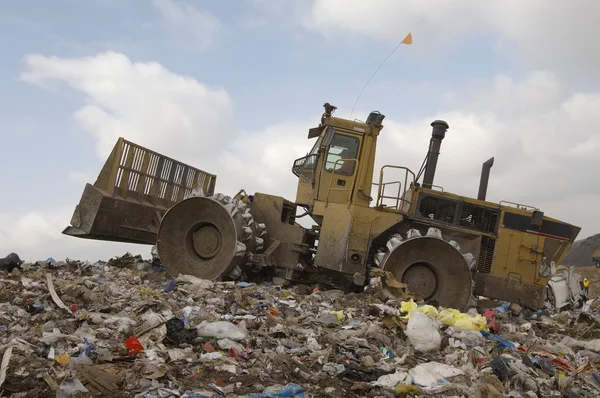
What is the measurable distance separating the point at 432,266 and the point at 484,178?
184 cm

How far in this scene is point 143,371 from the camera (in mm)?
3561

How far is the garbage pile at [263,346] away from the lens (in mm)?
3525

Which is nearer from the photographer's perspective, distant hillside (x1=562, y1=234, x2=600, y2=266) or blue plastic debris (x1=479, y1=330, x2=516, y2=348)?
blue plastic debris (x1=479, y1=330, x2=516, y2=348)

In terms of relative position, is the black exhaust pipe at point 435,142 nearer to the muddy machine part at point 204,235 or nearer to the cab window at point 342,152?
the cab window at point 342,152

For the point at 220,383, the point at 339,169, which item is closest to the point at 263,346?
the point at 220,383

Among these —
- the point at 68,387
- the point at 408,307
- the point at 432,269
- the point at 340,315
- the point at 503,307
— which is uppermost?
the point at 432,269

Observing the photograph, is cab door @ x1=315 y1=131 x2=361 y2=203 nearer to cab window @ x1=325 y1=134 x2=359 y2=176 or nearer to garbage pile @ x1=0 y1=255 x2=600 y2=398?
cab window @ x1=325 y1=134 x2=359 y2=176

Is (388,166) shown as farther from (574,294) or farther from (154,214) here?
(574,294)

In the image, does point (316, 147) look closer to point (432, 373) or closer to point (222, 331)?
point (222, 331)

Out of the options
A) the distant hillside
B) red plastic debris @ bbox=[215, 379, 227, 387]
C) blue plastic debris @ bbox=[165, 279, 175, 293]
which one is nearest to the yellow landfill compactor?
blue plastic debris @ bbox=[165, 279, 175, 293]

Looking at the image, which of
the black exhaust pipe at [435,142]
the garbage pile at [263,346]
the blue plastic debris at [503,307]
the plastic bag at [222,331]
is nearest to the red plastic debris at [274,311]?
the garbage pile at [263,346]

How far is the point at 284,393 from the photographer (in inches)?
135

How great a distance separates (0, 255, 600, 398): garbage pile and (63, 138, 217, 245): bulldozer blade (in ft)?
3.41

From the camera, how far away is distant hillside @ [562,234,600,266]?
34938 millimetres
